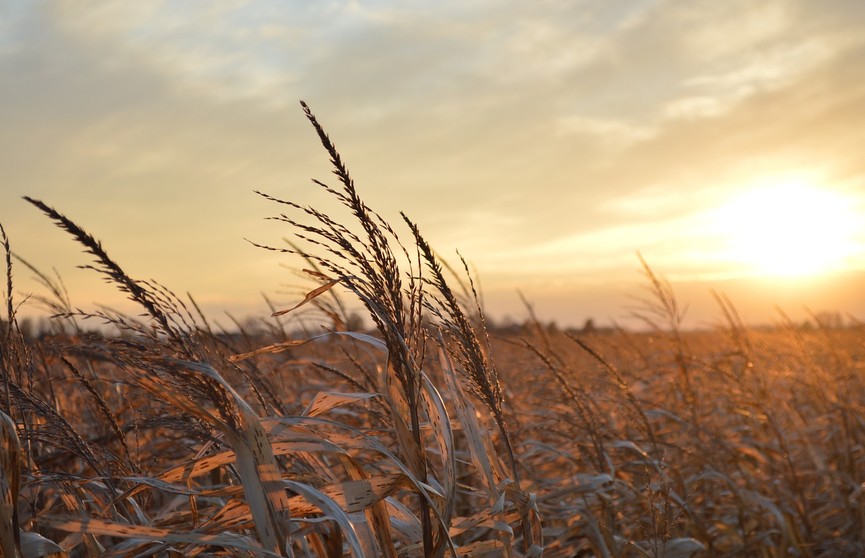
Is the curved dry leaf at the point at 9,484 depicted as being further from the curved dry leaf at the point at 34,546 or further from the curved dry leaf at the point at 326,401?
the curved dry leaf at the point at 326,401

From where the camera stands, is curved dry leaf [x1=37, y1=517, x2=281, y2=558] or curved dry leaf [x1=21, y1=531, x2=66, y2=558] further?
curved dry leaf [x1=21, y1=531, x2=66, y2=558]

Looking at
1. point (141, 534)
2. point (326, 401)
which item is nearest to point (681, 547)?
point (326, 401)

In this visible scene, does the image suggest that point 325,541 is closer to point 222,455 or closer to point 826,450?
point 222,455

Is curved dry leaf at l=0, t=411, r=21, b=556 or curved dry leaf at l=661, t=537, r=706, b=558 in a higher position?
curved dry leaf at l=0, t=411, r=21, b=556

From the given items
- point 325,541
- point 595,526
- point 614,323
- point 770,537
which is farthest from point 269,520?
point 614,323

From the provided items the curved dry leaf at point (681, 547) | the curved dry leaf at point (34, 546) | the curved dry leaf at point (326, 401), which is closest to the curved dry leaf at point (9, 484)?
the curved dry leaf at point (34, 546)

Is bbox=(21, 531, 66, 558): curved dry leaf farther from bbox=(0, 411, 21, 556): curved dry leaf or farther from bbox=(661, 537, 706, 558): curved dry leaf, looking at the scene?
bbox=(661, 537, 706, 558): curved dry leaf

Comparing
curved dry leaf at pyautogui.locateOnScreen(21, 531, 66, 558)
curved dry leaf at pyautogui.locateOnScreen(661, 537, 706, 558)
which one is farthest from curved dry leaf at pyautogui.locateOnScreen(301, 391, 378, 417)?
curved dry leaf at pyautogui.locateOnScreen(661, 537, 706, 558)

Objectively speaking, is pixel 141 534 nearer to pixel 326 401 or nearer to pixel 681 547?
pixel 326 401

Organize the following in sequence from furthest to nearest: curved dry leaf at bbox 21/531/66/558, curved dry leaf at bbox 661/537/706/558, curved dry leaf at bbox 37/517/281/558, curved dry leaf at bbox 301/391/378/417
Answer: curved dry leaf at bbox 661/537/706/558
curved dry leaf at bbox 301/391/378/417
curved dry leaf at bbox 21/531/66/558
curved dry leaf at bbox 37/517/281/558

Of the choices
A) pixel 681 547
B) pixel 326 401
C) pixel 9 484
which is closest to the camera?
pixel 9 484

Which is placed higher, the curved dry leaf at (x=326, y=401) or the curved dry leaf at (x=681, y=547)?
the curved dry leaf at (x=326, y=401)

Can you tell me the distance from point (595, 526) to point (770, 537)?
1.60 m

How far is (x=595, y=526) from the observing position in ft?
9.41
